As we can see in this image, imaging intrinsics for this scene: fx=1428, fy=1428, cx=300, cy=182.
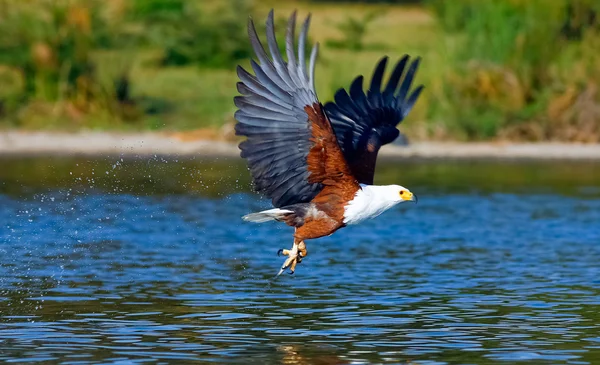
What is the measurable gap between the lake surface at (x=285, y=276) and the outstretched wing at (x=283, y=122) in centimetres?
103

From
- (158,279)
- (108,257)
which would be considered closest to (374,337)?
(158,279)

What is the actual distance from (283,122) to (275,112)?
0.30ft

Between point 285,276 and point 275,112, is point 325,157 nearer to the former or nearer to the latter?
point 275,112

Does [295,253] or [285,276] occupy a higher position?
[295,253]

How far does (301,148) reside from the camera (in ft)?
32.0

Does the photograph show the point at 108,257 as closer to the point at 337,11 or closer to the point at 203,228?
the point at 203,228

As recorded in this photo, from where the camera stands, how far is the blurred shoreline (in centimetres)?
2239

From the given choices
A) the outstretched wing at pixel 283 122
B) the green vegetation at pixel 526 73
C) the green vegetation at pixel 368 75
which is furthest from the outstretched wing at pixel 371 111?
Result: the green vegetation at pixel 526 73

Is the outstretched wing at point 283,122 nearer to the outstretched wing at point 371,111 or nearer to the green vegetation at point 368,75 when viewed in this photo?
the outstretched wing at point 371,111

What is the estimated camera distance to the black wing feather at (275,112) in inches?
376

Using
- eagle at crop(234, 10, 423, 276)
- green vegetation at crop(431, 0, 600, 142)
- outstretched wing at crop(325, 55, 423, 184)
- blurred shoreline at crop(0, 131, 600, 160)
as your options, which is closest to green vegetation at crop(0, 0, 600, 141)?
green vegetation at crop(431, 0, 600, 142)

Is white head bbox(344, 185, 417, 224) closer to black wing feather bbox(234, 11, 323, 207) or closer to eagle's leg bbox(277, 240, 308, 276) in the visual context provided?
black wing feather bbox(234, 11, 323, 207)

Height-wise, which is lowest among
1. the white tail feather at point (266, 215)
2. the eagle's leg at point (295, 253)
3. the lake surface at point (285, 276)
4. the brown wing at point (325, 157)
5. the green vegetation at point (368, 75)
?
the lake surface at point (285, 276)

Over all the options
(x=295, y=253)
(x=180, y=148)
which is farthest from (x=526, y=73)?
(x=295, y=253)
